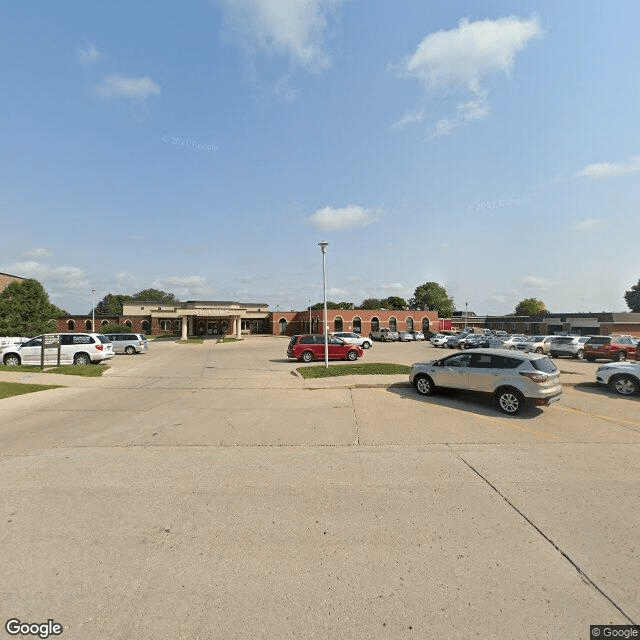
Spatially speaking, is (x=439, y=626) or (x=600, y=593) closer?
(x=439, y=626)

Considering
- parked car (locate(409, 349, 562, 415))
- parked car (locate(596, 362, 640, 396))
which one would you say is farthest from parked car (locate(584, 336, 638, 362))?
parked car (locate(409, 349, 562, 415))

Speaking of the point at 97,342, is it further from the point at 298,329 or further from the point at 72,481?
the point at 298,329

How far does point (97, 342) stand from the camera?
19875 millimetres

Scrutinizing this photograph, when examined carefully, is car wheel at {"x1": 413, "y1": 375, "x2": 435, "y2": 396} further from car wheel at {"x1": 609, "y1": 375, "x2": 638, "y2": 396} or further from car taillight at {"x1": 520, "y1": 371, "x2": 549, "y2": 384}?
car wheel at {"x1": 609, "y1": 375, "x2": 638, "y2": 396}

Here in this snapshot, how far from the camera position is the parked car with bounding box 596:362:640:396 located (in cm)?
1086

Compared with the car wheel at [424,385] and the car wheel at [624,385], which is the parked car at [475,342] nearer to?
→ the car wheel at [624,385]

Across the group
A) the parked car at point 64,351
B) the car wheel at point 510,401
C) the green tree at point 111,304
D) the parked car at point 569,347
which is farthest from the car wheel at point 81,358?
the green tree at point 111,304

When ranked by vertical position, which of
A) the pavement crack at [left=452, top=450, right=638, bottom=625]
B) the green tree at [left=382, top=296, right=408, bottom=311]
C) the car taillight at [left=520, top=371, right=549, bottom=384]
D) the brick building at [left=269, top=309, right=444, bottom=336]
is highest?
the green tree at [left=382, top=296, right=408, bottom=311]

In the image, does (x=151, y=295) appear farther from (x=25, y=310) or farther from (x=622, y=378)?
(x=622, y=378)

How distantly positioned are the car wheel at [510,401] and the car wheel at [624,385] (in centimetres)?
538

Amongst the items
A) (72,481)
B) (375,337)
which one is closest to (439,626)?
(72,481)

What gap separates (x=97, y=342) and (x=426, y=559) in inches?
862

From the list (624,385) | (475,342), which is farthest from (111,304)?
(624,385)

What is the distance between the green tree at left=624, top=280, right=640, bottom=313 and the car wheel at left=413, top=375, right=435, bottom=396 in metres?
137
